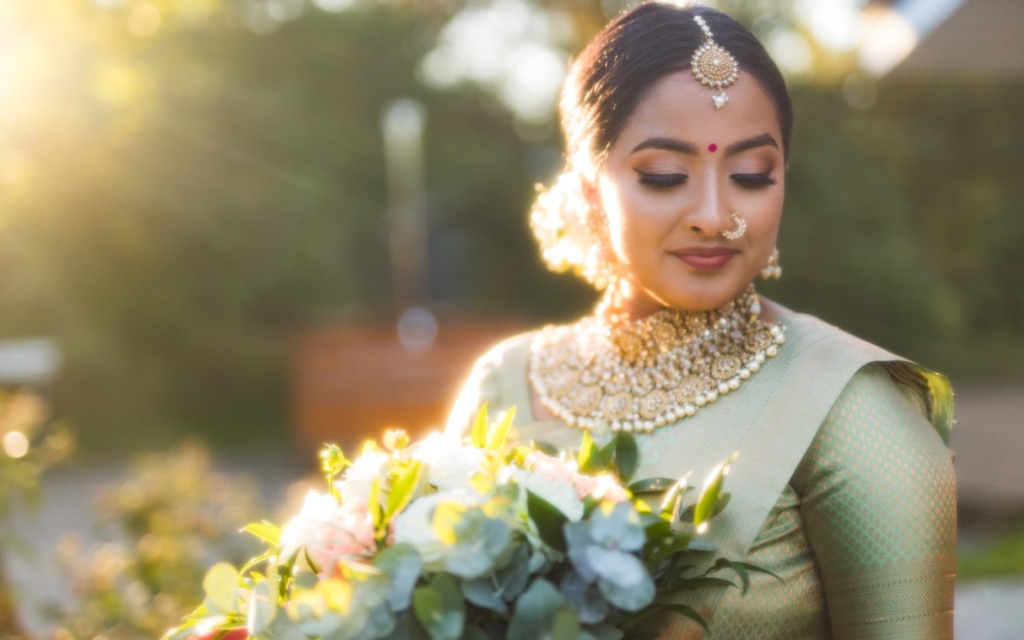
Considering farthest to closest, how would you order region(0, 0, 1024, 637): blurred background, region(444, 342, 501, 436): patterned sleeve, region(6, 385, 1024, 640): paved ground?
region(0, 0, 1024, 637): blurred background
region(6, 385, 1024, 640): paved ground
region(444, 342, 501, 436): patterned sleeve

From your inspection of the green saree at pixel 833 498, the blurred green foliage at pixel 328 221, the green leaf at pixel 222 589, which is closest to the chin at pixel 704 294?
the green saree at pixel 833 498

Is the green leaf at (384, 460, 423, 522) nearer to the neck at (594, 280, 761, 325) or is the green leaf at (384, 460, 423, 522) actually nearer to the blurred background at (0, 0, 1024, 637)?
the neck at (594, 280, 761, 325)

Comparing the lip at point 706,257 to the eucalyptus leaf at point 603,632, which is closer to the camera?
the eucalyptus leaf at point 603,632

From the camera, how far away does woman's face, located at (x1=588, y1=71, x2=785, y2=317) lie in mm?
1605

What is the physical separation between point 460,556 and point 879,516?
26.9 inches

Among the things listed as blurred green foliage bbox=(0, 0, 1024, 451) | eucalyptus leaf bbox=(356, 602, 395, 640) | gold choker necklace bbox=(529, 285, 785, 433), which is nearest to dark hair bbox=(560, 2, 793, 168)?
gold choker necklace bbox=(529, 285, 785, 433)

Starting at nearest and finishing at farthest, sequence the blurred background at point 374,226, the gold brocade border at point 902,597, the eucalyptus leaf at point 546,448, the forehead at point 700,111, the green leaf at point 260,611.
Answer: the green leaf at point 260,611
the gold brocade border at point 902,597
the forehead at point 700,111
the eucalyptus leaf at point 546,448
the blurred background at point 374,226

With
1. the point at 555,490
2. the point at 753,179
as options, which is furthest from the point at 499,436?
the point at 753,179

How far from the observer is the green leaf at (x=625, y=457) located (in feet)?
5.03

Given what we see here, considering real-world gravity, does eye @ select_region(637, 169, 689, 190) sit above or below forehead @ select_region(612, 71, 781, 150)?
below

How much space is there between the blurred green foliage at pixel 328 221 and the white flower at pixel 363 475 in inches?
313

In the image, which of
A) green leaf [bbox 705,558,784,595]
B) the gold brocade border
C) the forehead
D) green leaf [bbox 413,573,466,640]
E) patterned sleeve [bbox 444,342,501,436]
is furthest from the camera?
patterned sleeve [bbox 444,342,501,436]

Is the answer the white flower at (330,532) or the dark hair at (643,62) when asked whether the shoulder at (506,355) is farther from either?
the white flower at (330,532)

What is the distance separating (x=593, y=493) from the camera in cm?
134
